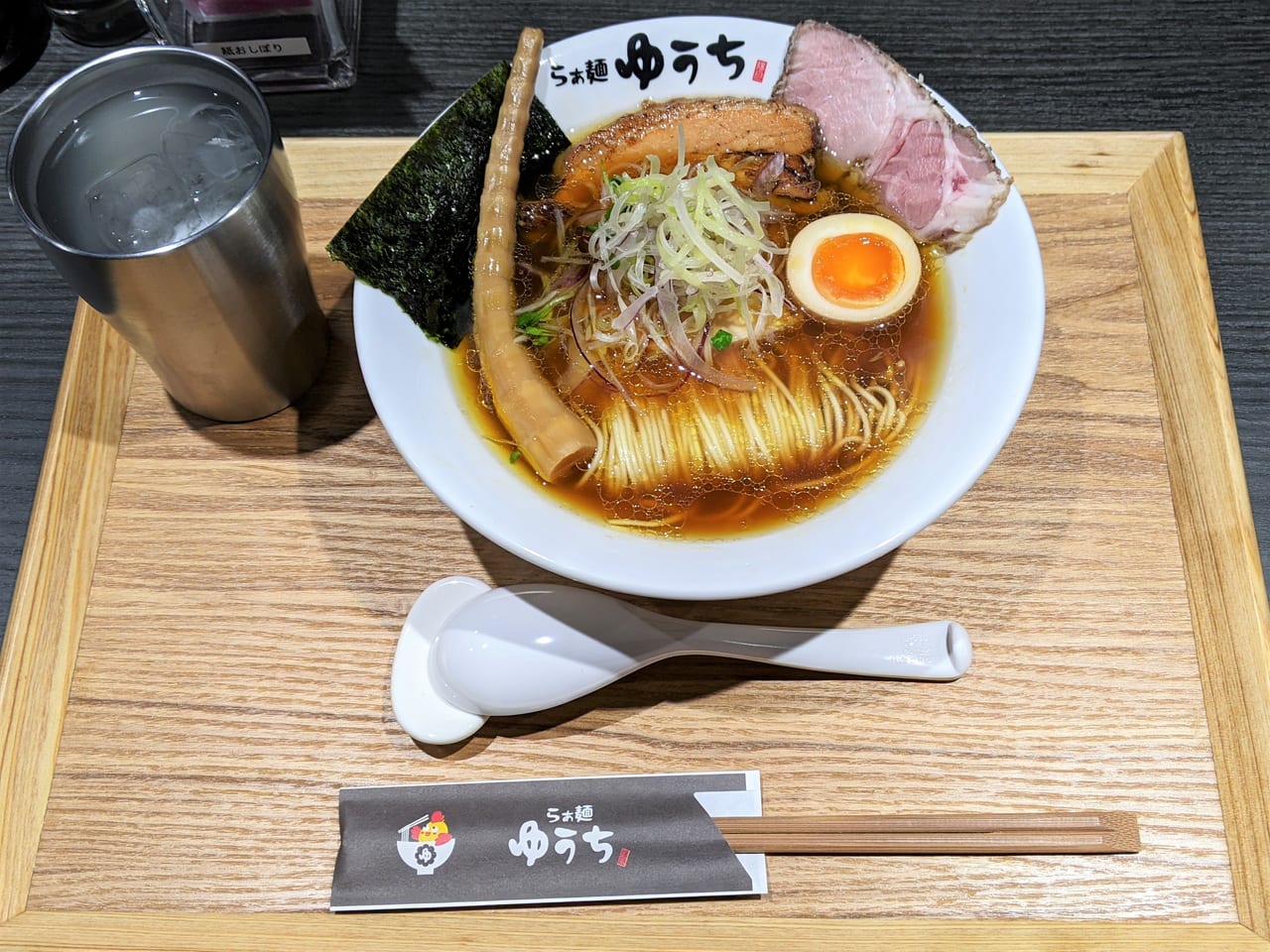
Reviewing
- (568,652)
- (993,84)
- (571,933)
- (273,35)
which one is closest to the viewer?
(571,933)

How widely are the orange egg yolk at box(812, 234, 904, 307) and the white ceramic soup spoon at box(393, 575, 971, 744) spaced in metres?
0.60

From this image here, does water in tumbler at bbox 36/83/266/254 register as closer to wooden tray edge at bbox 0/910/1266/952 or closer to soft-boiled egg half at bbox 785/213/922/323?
soft-boiled egg half at bbox 785/213/922/323

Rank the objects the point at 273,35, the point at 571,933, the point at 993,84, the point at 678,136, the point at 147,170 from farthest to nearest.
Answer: the point at 993,84
the point at 273,35
the point at 678,136
the point at 147,170
the point at 571,933

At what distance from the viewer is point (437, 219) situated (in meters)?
1.72

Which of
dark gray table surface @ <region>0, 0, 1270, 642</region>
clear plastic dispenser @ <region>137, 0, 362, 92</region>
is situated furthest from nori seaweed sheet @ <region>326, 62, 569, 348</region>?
clear plastic dispenser @ <region>137, 0, 362, 92</region>

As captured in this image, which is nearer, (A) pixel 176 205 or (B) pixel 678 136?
(A) pixel 176 205

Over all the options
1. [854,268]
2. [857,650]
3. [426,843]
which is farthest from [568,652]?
[854,268]

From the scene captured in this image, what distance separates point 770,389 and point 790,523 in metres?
0.31

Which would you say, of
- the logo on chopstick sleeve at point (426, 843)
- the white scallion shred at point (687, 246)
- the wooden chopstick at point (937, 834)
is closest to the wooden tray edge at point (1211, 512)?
the wooden chopstick at point (937, 834)

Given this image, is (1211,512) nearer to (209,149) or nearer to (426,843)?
(426,843)

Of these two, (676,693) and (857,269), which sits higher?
(857,269)

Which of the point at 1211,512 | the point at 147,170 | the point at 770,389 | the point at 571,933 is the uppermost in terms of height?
the point at 147,170

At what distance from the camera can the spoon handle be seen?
5.21 feet

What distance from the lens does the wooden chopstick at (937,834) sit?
58.4 inches
